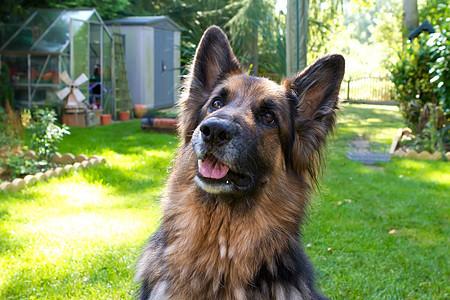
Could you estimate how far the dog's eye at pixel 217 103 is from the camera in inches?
127

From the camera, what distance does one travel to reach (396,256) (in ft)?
16.2

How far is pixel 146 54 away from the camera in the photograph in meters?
18.5

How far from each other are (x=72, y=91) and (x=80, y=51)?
1.70 meters

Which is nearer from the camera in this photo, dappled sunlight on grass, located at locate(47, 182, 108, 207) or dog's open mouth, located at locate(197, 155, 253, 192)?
dog's open mouth, located at locate(197, 155, 253, 192)

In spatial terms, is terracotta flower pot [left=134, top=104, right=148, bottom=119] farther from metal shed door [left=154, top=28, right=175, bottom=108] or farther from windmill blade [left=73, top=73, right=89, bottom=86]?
windmill blade [left=73, top=73, right=89, bottom=86]

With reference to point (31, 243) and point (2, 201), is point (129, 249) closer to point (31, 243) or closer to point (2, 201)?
point (31, 243)

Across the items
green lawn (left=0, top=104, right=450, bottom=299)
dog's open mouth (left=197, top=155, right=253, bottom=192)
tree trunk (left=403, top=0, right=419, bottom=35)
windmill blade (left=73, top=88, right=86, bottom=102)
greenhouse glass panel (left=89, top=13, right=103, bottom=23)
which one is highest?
tree trunk (left=403, top=0, right=419, bottom=35)

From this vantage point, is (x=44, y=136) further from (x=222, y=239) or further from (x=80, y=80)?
(x=80, y=80)

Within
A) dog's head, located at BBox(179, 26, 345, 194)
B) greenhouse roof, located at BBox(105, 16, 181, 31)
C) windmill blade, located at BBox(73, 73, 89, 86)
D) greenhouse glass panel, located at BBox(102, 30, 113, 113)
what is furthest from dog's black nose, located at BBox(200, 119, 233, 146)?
greenhouse roof, located at BBox(105, 16, 181, 31)

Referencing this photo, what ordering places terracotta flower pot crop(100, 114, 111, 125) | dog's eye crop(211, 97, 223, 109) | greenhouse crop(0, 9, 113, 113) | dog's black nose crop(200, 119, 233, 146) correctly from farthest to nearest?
1. terracotta flower pot crop(100, 114, 111, 125)
2. greenhouse crop(0, 9, 113, 113)
3. dog's eye crop(211, 97, 223, 109)
4. dog's black nose crop(200, 119, 233, 146)

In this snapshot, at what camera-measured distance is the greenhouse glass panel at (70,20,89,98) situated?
14.1 meters

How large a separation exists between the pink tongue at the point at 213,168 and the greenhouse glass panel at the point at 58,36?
41.1 feet

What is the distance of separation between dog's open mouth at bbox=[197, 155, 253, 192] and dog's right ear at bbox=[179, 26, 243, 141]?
54 centimetres

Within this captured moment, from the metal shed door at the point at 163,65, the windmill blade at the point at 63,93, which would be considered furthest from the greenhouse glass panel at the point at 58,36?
the metal shed door at the point at 163,65
